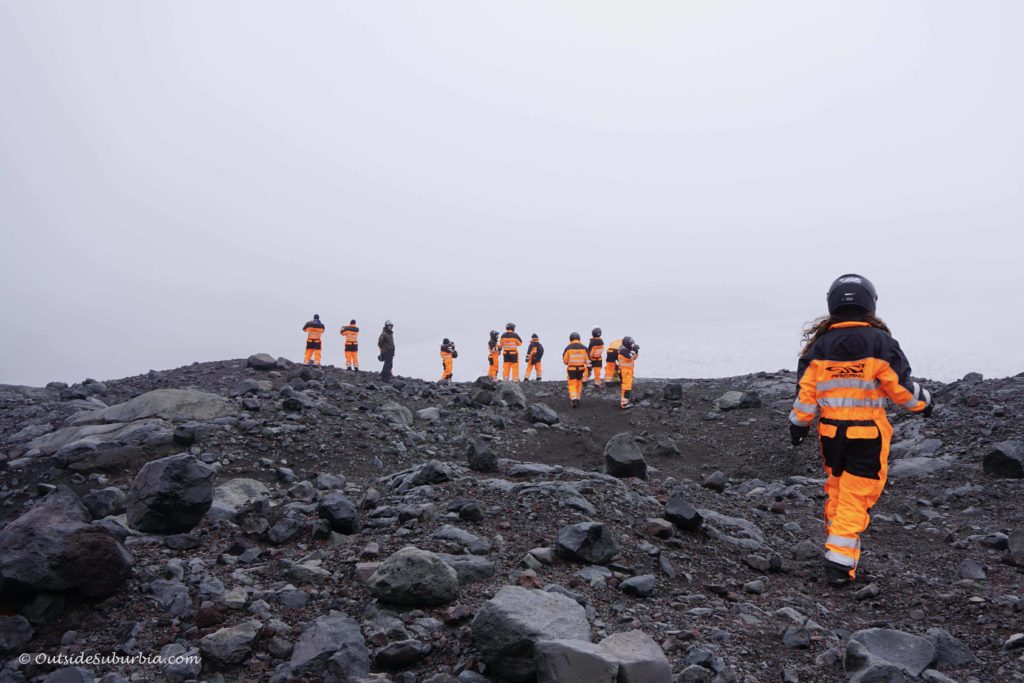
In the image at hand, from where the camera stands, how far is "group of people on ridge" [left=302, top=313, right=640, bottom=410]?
18.4m

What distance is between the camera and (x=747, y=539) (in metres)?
5.80

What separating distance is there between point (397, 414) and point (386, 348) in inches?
305

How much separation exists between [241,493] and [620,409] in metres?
13.0

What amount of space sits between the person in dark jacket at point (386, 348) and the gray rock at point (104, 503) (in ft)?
44.2

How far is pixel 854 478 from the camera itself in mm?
5098

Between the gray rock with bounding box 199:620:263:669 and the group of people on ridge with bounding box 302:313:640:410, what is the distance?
1522 cm

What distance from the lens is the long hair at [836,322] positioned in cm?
538

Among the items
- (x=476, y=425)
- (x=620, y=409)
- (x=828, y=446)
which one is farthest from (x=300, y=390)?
(x=828, y=446)

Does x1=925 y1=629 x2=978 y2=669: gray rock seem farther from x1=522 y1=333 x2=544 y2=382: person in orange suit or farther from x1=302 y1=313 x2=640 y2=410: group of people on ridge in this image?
x1=522 y1=333 x2=544 y2=382: person in orange suit

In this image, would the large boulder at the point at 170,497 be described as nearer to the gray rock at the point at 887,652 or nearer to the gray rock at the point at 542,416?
the gray rock at the point at 887,652

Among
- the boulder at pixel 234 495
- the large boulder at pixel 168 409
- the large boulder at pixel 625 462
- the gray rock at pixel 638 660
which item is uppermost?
the large boulder at pixel 168 409

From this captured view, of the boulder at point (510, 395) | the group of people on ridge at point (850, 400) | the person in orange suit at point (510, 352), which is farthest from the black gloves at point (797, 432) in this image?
the person in orange suit at point (510, 352)

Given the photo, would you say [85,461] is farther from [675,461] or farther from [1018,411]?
[1018,411]

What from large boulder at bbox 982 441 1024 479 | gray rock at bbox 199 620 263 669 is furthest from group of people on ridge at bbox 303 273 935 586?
gray rock at bbox 199 620 263 669
